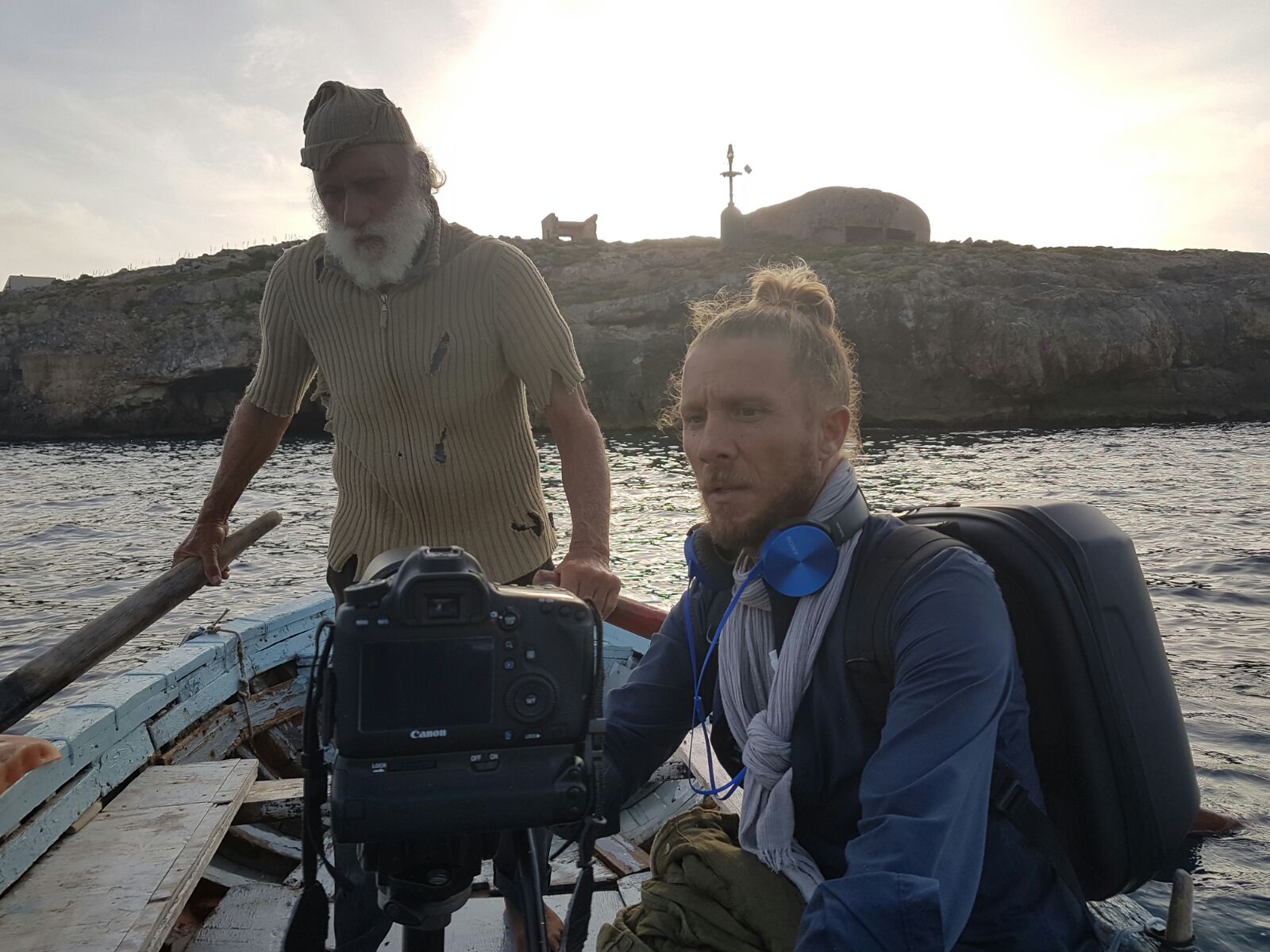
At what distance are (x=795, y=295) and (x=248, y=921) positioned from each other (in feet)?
9.42

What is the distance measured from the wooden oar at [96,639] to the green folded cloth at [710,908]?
2144 mm

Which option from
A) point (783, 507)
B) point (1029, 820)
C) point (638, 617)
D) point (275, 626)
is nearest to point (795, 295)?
point (783, 507)

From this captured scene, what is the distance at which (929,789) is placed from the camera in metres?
1.41

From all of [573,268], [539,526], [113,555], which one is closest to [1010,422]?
[573,268]

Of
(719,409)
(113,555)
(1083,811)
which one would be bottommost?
(113,555)

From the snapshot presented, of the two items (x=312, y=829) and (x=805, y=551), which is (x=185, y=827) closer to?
(x=312, y=829)

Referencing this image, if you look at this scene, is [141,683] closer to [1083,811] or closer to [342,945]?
[342,945]

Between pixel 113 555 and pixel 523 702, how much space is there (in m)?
18.5

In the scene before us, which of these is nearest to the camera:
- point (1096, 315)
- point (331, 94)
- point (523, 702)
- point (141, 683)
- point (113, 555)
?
point (523, 702)

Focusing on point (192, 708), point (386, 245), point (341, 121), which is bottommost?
point (192, 708)

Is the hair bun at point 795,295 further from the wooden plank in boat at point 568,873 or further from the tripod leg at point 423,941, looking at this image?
the wooden plank in boat at point 568,873

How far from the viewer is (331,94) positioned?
2.84m

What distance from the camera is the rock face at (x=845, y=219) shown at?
5938cm

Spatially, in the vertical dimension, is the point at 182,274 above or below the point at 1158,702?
above
